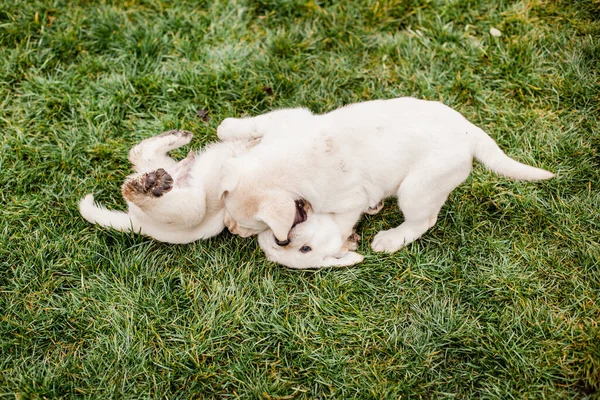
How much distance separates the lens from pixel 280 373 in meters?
3.71

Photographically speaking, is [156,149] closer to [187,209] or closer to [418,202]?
[187,209]

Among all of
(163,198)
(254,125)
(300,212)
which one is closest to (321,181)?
(300,212)

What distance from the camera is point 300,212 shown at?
12.7 feet

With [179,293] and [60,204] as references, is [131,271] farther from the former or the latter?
[60,204]

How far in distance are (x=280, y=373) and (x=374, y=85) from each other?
9.43 ft

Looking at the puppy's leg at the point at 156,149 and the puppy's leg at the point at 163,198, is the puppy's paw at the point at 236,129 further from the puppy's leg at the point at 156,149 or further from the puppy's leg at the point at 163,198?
the puppy's leg at the point at 163,198

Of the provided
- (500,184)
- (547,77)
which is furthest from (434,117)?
(547,77)

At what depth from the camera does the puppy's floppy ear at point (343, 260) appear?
13.4 ft

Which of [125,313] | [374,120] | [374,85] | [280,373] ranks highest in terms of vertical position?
[374,120]

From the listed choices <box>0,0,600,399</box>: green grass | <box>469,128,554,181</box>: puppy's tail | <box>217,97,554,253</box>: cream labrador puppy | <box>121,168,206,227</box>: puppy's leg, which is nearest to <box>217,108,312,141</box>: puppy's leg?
<box>217,97,554,253</box>: cream labrador puppy

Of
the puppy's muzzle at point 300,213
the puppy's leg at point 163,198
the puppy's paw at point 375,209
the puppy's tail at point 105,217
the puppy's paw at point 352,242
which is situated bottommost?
the puppy's paw at point 352,242

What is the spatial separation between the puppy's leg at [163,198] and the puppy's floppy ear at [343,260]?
3.58ft

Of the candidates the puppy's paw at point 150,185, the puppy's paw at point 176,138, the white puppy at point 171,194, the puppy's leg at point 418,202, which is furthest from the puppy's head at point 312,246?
the puppy's paw at point 176,138

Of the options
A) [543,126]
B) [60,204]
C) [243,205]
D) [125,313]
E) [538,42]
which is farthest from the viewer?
[538,42]
